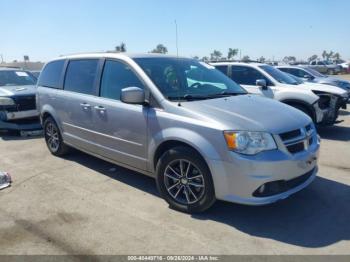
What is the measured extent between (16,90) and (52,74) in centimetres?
280

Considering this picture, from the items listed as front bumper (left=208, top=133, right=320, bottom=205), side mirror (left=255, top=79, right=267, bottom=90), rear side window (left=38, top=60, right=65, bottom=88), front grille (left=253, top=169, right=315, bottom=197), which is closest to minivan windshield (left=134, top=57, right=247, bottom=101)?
front bumper (left=208, top=133, right=320, bottom=205)

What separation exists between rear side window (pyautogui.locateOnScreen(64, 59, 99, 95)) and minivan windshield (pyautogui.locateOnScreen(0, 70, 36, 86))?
4450 millimetres

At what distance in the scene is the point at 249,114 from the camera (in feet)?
12.8

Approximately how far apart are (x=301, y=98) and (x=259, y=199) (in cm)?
515

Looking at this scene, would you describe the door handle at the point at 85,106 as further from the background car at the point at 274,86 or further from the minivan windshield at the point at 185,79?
the background car at the point at 274,86

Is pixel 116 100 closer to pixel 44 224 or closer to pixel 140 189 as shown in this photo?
pixel 140 189

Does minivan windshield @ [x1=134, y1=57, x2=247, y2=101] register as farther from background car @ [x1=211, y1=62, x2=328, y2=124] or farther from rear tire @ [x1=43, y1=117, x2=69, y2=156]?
background car @ [x1=211, y1=62, x2=328, y2=124]

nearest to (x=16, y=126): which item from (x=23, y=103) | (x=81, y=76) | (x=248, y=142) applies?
(x=23, y=103)

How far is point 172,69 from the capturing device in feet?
15.8

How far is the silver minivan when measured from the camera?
358 cm

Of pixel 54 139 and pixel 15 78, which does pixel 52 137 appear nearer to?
pixel 54 139

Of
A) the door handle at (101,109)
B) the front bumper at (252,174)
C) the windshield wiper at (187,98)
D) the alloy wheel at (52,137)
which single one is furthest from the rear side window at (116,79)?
the alloy wheel at (52,137)

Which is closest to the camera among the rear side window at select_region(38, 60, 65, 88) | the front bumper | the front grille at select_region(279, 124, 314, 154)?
the front bumper

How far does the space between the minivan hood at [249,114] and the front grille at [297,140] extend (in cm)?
6
